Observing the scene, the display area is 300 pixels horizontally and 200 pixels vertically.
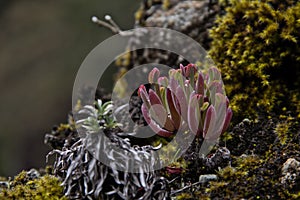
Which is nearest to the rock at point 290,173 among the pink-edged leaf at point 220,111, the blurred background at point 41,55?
the pink-edged leaf at point 220,111

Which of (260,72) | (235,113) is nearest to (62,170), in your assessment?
(235,113)

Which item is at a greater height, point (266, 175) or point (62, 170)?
point (62, 170)

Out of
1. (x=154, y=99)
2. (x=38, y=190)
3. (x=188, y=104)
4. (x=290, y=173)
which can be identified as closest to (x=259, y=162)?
(x=290, y=173)

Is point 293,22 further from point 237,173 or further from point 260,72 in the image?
point 237,173

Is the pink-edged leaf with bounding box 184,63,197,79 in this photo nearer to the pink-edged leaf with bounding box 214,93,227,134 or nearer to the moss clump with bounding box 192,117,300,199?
the pink-edged leaf with bounding box 214,93,227,134

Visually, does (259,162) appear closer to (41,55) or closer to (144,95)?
(144,95)

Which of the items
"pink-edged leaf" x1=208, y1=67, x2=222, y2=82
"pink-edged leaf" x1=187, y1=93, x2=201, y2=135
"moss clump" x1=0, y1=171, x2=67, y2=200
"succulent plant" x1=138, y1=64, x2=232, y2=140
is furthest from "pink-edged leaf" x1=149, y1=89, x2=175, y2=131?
"moss clump" x1=0, y1=171, x2=67, y2=200
